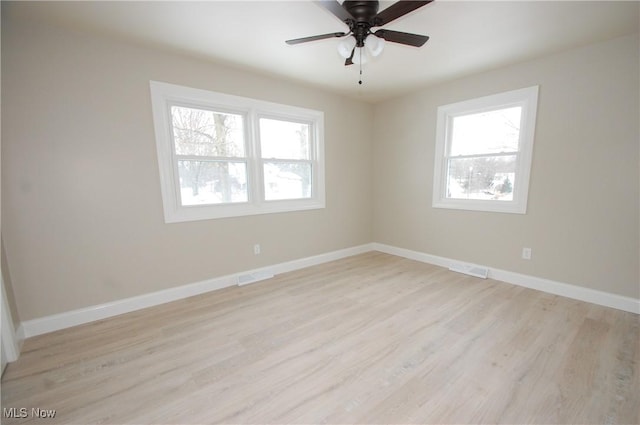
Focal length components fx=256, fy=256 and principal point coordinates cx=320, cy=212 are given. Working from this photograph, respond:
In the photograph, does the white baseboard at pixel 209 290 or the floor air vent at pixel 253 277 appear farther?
the floor air vent at pixel 253 277

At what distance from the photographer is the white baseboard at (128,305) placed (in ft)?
7.17

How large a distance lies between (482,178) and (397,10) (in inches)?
100.0

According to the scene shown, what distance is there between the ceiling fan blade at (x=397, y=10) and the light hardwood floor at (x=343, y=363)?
2268 millimetres

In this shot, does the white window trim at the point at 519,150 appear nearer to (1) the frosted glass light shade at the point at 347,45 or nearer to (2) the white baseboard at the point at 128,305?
(1) the frosted glass light shade at the point at 347,45

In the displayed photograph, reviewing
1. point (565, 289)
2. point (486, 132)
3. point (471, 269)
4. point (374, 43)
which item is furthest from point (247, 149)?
point (565, 289)

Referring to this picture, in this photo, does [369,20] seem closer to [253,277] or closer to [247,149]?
[247,149]

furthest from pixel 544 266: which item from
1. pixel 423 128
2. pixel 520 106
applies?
pixel 423 128

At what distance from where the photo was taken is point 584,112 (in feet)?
8.29

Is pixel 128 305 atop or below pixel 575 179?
below

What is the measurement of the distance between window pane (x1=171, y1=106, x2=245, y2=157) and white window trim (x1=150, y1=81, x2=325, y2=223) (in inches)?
2.9

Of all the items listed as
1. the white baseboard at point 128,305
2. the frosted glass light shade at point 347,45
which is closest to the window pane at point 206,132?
the white baseboard at point 128,305

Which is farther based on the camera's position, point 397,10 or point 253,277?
point 253,277

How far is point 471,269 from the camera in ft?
11.2

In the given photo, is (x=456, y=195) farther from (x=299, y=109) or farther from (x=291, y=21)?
(x=291, y=21)
